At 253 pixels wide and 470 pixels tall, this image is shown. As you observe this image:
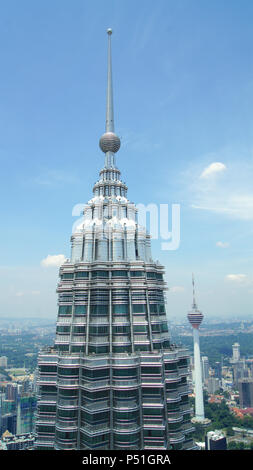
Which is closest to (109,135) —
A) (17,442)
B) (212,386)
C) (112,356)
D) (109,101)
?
(109,101)

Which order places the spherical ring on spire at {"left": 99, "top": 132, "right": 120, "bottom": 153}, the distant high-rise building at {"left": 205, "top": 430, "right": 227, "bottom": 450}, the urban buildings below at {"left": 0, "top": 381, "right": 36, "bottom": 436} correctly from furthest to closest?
the urban buildings below at {"left": 0, "top": 381, "right": 36, "bottom": 436}
the distant high-rise building at {"left": 205, "top": 430, "right": 227, "bottom": 450}
the spherical ring on spire at {"left": 99, "top": 132, "right": 120, "bottom": 153}

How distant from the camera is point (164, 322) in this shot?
44375mm

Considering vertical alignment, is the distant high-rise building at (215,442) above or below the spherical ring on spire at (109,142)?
below

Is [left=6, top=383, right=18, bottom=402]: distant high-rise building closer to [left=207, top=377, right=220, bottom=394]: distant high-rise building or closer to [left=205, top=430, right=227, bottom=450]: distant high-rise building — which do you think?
[left=205, top=430, right=227, bottom=450]: distant high-rise building

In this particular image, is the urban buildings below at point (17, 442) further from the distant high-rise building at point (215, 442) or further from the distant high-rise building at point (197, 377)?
the distant high-rise building at point (197, 377)

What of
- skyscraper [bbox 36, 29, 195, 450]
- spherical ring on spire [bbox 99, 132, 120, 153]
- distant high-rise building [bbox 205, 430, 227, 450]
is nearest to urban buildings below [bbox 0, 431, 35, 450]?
distant high-rise building [bbox 205, 430, 227, 450]

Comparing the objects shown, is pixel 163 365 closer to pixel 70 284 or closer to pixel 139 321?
pixel 139 321

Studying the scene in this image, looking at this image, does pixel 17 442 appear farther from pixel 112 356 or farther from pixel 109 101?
pixel 109 101

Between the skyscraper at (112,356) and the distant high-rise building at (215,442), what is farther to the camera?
the distant high-rise building at (215,442)

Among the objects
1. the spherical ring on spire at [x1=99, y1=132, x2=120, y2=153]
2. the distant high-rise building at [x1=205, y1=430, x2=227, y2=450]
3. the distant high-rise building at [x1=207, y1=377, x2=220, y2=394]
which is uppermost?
the spherical ring on spire at [x1=99, y1=132, x2=120, y2=153]

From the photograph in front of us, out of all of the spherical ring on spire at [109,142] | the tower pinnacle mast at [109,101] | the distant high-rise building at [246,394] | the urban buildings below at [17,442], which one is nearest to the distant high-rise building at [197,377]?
the distant high-rise building at [246,394]

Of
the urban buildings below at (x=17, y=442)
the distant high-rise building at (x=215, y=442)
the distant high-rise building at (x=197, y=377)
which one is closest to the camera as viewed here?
the distant high-rise building at (x=215, y=442)

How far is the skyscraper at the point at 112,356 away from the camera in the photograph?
116 feet

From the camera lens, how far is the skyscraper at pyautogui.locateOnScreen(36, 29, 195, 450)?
35344 millimetres
